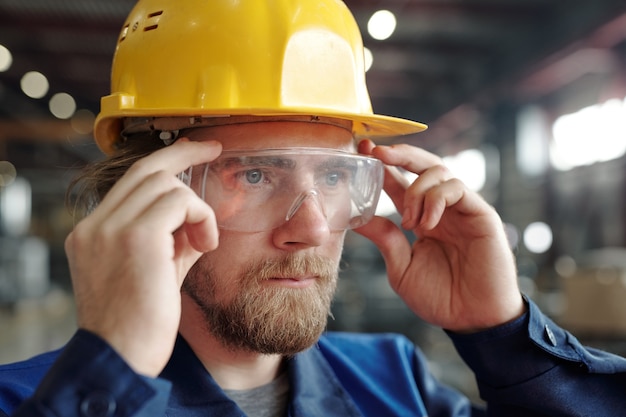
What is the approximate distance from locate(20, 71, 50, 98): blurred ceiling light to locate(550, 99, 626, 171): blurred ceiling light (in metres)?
10.7

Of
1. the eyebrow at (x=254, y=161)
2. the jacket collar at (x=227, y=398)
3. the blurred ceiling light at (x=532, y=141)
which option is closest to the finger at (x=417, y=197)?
the eyebrow at (x=254, y=161)

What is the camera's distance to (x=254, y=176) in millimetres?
1659

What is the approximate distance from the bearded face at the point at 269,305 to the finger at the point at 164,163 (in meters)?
0.32

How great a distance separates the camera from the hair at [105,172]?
5.99 feet

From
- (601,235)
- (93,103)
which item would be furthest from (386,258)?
(93,103)

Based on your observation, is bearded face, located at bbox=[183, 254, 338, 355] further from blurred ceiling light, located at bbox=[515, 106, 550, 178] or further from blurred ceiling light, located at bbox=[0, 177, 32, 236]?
blurred ceiling light, located at bbox=[0, 177, 32, 236]

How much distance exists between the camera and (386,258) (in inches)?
83.1

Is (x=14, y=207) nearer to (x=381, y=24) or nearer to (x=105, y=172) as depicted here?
(x=381, y=24)

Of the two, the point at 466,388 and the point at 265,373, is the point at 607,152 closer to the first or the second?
the point at 466,388

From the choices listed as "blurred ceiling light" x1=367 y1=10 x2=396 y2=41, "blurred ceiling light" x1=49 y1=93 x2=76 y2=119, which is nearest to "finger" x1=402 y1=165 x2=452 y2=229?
"blurred ceiling light" x1=367 y1=10 x2=396 y2=41

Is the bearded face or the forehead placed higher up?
the forehead

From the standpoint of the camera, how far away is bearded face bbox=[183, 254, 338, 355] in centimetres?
165

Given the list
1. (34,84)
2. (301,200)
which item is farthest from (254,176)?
(34,84)

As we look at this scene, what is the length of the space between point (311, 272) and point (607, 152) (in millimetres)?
10595
